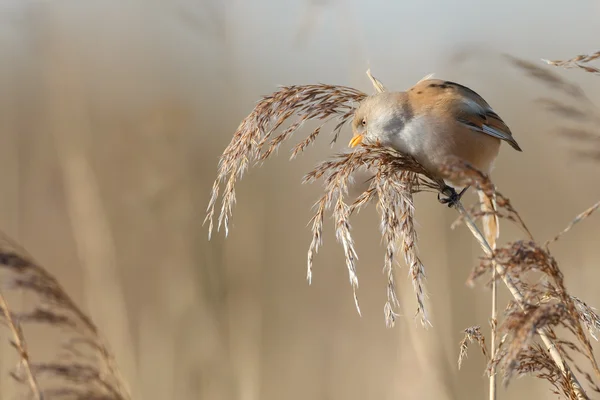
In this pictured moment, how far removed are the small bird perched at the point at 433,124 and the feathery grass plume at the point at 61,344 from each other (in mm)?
1118

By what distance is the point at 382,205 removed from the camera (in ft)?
4.81

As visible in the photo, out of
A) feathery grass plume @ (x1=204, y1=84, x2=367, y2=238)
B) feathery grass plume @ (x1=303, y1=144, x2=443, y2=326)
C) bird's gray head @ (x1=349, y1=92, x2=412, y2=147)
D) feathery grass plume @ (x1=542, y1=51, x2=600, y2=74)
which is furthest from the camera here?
bird's gray head @ (x1=349, y1=92, x2=412, y2=147)

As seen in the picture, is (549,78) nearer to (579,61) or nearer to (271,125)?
(579,61)

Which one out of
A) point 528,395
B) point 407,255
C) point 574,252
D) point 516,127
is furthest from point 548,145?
point 407,255

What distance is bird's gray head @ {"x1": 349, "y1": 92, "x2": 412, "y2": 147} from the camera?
2.03m

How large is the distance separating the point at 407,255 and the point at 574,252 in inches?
74.6

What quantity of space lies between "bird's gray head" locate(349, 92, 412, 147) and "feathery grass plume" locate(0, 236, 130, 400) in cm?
113

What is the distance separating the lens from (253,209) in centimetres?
283

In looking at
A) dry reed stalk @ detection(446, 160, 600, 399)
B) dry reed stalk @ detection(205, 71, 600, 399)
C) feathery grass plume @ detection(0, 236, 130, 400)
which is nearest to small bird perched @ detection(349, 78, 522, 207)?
dry reed stalk @ detection(205, 71, 600, 399)

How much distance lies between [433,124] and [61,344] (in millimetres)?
1427

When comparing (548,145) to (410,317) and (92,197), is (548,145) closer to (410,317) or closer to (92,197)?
(410,317)

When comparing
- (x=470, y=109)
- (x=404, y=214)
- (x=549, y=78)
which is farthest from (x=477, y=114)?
(x=404, y=214)

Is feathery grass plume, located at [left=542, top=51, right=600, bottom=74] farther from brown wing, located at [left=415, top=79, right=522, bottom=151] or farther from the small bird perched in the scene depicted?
brown wing, located at [left=415, top=79, right=522, bottom=151]

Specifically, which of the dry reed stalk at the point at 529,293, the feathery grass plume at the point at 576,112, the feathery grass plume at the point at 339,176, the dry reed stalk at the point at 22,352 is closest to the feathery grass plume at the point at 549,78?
the feathery grass plume at the point at 576,112
